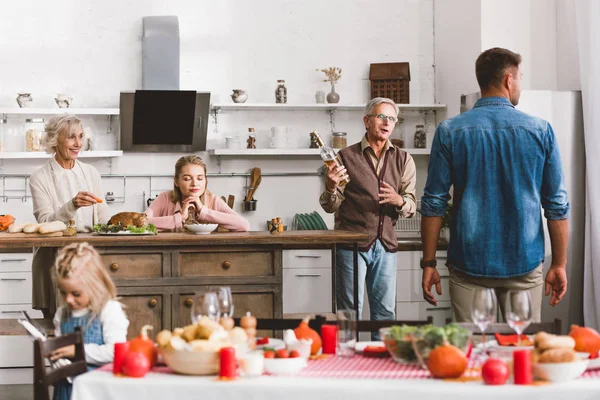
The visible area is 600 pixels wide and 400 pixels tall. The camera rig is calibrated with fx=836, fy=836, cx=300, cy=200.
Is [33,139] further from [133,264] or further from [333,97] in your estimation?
[133,264]

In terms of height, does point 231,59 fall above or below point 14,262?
above

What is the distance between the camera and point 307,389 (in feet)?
7.10

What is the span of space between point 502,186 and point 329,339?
3.42 ft

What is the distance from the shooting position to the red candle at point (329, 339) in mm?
2648

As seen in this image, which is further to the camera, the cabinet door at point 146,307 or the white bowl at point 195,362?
the cabinet door at point 146,307

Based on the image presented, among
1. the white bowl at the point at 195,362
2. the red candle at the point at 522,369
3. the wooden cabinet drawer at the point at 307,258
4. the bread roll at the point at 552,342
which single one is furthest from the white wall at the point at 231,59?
the red candle at the point at 522,369

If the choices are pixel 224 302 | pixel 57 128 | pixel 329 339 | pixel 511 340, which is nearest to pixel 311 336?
pixel 329 339

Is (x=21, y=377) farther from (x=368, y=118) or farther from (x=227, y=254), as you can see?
(x=368, y=118)

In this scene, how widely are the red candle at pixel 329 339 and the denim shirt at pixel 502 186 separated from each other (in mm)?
863

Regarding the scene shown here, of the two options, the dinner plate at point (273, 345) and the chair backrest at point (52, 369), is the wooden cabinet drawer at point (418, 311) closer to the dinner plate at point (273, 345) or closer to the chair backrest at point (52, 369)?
the dinner plate at point (273, 345)

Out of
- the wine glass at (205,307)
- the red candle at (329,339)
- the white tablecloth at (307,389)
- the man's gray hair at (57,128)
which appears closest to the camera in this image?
the white tablecloth at (307,389)

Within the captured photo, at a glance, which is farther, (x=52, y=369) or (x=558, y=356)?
(x=52, y=369)

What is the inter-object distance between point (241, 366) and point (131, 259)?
2344 millimetres

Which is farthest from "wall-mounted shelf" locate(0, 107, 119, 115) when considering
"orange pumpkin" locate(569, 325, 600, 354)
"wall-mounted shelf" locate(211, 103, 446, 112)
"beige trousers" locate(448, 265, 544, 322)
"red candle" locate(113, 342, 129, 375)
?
"orange pumpkin" locate(569, 325, 600, 354)
